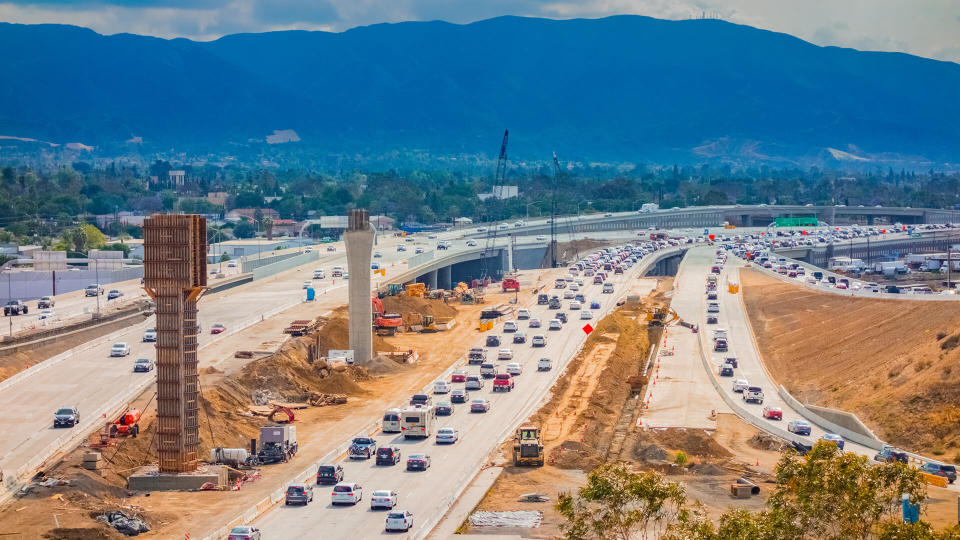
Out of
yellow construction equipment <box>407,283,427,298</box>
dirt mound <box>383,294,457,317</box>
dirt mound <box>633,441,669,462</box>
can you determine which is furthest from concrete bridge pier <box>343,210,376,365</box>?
yellow construction equipment <box>407,283,427,298</box>

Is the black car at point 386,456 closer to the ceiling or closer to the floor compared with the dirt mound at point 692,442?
Answer: closer to the ceiling

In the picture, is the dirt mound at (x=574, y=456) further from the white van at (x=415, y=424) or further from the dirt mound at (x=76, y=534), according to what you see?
the dirt mound at (x=76, y=534)

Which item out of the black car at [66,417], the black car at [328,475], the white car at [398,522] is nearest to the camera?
the white car at [398,522]

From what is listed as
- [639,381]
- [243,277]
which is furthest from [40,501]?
[243,277]

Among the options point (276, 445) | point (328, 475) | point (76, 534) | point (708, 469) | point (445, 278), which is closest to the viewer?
point (76, 534)

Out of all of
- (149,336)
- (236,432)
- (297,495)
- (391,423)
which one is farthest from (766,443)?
(149,336)

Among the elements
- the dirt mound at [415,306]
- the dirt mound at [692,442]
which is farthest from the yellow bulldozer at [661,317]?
the dirt mound at [692,442]

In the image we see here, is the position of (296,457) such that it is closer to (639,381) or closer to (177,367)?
(177,367)

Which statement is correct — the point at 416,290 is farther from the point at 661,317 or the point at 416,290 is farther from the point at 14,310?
the point at 14,310
